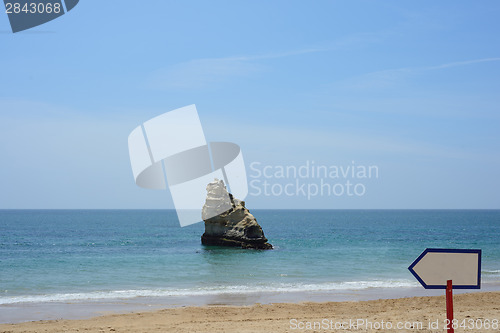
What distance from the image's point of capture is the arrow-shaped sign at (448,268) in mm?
6445

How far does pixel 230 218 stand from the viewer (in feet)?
143

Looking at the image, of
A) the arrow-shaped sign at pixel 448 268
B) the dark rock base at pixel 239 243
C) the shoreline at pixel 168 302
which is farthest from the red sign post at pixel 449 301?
the dark rock base at pixel 239 243

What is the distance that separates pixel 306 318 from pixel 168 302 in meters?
6.70

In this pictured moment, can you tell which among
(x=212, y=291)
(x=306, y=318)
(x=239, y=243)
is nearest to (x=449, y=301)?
(x=306, y=318)

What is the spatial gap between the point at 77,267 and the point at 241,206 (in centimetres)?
1584

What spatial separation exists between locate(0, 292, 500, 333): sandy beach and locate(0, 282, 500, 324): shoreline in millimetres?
1233

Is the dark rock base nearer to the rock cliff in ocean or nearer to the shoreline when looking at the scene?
the rock cliff in ocean

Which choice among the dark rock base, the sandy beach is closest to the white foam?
the sandy beach

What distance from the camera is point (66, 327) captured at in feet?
45.9

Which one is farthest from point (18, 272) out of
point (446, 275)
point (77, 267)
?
point (446, 275)

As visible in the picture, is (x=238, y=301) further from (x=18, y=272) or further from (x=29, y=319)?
(x=18, y=272)

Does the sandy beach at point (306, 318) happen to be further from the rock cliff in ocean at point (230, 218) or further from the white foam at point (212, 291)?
the rock cliff in ocean at point (230, 218)

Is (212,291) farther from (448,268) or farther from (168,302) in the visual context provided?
(448,268)

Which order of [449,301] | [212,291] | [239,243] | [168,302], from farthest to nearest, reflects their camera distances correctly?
[239,243], [212,291], [168,302], [449,301]
